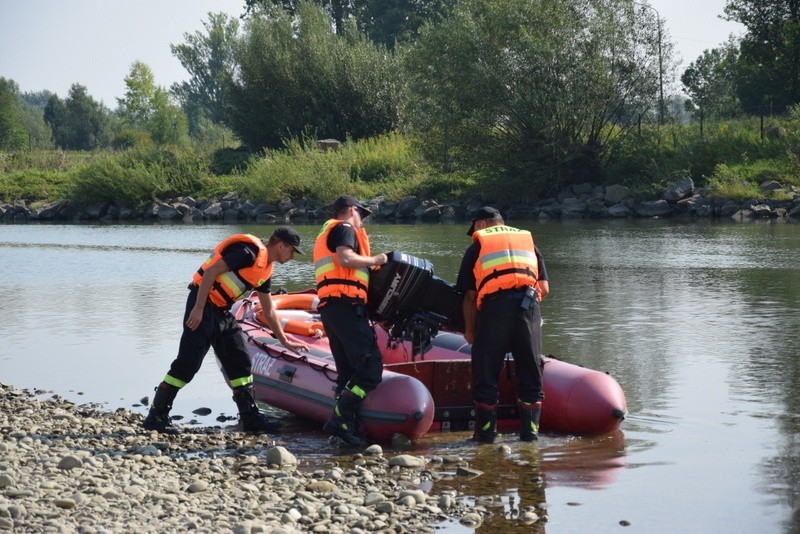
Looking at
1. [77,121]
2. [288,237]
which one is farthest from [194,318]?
[77,121]

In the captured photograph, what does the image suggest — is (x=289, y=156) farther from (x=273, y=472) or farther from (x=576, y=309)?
(x=273, y=472)

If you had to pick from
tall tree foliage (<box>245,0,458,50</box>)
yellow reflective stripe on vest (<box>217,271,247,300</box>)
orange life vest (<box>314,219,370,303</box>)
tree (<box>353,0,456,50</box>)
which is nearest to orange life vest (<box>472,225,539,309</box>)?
orange life vest (<box>314,219,370,303</box>)

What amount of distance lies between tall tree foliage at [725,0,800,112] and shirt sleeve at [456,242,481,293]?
3191 centimetres

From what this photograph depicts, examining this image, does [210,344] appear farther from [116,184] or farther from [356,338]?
[116,184]

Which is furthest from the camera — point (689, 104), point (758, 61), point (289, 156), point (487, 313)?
point (689, 104)

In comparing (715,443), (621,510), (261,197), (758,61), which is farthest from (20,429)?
(758,61)

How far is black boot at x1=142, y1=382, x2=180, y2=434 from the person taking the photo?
26.4ft

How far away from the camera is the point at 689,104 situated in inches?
1794

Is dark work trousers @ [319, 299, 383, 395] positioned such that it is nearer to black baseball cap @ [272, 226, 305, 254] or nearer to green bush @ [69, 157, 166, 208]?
black baseball cap @ [272, 226, 305, 254]

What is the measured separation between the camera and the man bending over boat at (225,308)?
7750 mm

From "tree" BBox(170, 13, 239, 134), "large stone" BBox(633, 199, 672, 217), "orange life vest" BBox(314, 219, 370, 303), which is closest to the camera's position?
"orange life vest" BBox(314, 219, 370, 303)

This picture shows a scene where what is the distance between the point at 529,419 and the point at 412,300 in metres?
1.11

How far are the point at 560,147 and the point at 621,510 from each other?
29.1 metres

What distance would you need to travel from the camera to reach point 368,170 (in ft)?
134
